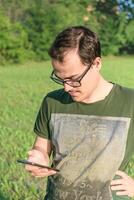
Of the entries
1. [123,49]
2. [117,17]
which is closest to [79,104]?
[123,49]

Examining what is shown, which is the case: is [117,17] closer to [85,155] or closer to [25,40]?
[25,40]

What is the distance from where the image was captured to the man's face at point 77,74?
8.26ft

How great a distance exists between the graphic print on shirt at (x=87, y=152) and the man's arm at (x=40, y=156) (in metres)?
0.08

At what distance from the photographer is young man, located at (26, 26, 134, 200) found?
2.55m

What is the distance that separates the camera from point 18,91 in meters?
15.5

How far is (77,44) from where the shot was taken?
8.27 feet

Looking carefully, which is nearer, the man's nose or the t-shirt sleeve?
the man's nose

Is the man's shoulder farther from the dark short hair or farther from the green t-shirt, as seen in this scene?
the dark short hair

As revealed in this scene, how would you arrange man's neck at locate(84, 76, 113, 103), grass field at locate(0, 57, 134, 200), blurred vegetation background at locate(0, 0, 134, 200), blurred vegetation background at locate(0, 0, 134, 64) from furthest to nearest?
1. blurred vegetation background at locate(0, 0, 134, 64)
2. blurred vegetation background at locate(0, 0, 134, 200)
3. grass field at locate(0, 57, 134, 200)
4. man's neck at locate(84, 76, 113, 103)

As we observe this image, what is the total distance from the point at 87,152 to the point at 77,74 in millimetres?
377

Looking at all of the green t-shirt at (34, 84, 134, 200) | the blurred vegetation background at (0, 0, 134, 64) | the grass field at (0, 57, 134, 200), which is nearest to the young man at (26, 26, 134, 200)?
the green t-shirt at (34, 84, 134, 200)

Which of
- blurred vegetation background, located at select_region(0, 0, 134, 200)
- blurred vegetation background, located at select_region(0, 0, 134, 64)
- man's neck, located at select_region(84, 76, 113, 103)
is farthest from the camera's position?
blurred vegetation background, located at select_region(0, 0, 134, 64)

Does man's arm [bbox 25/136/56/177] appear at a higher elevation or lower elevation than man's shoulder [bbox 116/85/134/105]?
lower

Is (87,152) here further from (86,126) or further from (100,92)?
(100,92)
